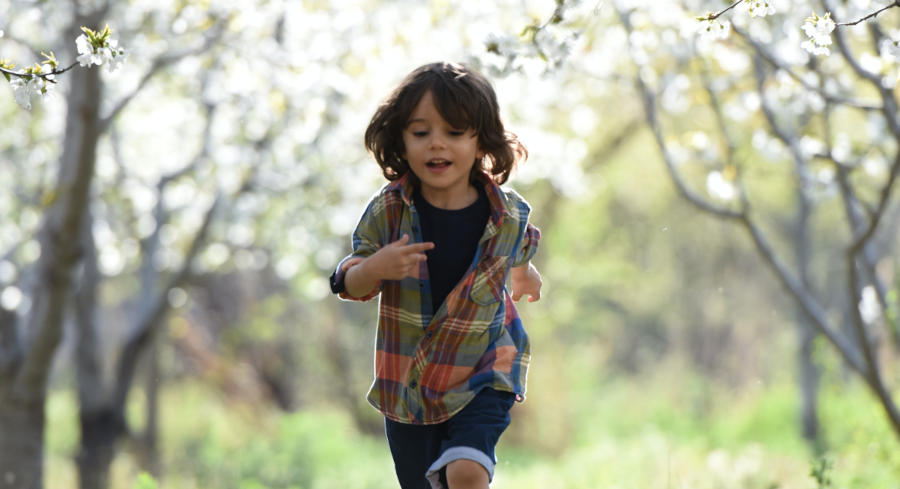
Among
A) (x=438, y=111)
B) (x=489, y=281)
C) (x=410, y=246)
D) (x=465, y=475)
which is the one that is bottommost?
(x=465, y=475)

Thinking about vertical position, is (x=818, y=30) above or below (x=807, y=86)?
below

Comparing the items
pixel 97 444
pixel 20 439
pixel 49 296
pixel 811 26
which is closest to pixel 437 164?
pixel 811 26

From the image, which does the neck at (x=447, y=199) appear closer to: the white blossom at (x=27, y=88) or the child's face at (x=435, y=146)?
the child's face at (x=435, y=146)

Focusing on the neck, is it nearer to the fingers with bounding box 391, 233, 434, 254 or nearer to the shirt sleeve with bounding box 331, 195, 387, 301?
the shirt sleeve with bounding box 331, 195, 387, 301

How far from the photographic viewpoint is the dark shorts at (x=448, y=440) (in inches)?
119

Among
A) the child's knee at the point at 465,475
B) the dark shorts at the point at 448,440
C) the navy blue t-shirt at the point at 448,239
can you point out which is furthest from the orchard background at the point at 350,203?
the child's knee at the point at 465,475

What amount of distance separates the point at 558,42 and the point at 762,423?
49.6 ft

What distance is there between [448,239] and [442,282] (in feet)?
0.43

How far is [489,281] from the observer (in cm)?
320

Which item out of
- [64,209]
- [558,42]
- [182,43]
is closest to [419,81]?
[558,42]

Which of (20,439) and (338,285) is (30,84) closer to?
(338,285)

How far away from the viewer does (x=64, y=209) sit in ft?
21.7

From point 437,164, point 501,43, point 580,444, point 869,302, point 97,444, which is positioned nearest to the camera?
point 437,164

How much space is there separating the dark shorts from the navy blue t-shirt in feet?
1.08
